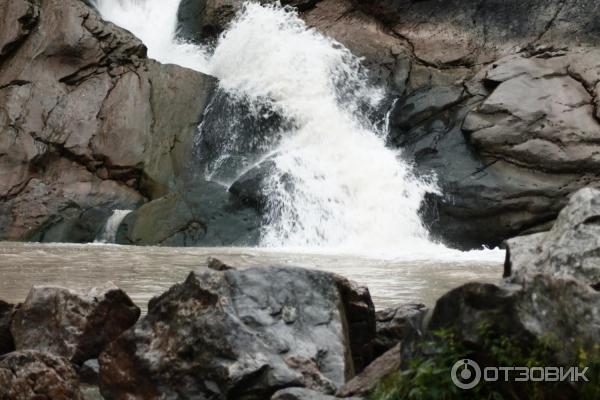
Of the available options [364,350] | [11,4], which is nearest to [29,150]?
[11,4]

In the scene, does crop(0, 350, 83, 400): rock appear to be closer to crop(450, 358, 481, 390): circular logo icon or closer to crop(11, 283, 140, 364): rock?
crop(11, 283, 140, 364): rock

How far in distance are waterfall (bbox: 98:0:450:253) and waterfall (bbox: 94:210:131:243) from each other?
7.48 feet

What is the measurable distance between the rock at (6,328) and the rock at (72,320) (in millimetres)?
126

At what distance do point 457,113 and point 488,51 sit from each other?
2.45 metres

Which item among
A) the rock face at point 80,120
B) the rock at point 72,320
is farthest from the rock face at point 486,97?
the rock at point 72,320

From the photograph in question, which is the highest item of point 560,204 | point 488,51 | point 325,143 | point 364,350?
point 488,51

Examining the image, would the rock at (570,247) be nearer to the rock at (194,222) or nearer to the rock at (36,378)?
the rock at (36,378)

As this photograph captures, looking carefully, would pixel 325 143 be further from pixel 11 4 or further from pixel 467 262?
Answer: pixel 11 4

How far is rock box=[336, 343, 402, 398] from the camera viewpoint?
3.90 meters

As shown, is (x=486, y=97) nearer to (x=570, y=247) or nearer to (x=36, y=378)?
(x=570, y=247)

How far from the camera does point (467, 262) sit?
11.4 metres

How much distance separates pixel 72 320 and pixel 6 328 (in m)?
0.63

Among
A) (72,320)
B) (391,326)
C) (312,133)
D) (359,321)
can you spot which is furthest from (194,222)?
(359,321)

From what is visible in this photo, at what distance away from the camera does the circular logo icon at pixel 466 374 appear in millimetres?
3293
